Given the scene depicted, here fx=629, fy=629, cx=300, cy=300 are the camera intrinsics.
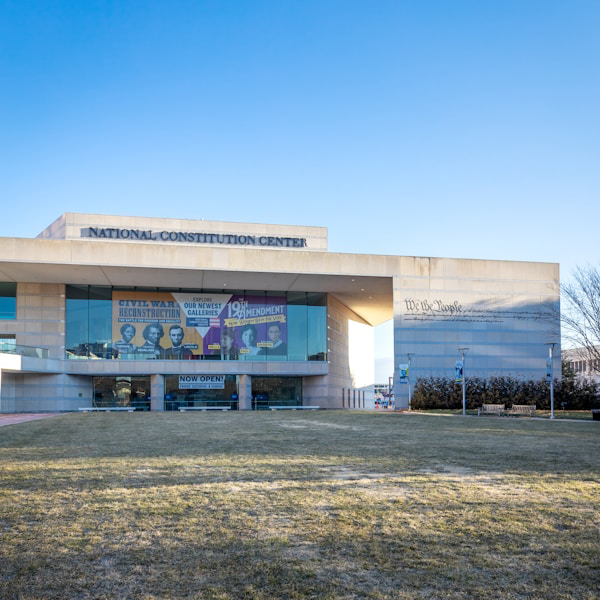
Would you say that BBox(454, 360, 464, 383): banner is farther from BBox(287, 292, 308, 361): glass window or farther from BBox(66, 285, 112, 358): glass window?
BBox(66, 285, 112, 358): glass window

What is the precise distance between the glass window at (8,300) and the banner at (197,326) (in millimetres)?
6935

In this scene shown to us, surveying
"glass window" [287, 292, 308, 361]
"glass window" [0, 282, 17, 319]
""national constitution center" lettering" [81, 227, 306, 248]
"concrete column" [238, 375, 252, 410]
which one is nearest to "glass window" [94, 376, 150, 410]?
"concrete column" [238, 375, 252, 410]

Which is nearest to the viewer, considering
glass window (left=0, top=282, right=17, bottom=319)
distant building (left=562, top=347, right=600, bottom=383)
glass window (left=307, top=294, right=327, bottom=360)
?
distant building (left=562, top=347, right=600, bottom=383)

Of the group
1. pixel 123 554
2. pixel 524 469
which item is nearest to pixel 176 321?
pixel 524 469

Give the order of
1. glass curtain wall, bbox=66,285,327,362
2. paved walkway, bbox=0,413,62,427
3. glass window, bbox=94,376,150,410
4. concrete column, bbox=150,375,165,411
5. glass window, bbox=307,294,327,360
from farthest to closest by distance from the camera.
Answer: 1. glass window, bbox=307,294,327,360
2. glass window, bbox=94,376,150,410
3. concrete column, bbox=150,375,165,411
4. glass curtain wall, bbox=66,285,327,362
5. paved walkway, bbox=0,413,62,427

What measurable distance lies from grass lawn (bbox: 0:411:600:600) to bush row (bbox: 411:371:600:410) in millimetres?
31032

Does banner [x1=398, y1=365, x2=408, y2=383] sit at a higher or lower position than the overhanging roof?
lower

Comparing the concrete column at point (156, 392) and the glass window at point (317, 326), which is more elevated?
the glass window at point (317, 326)

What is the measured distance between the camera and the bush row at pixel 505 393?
41.8 metres

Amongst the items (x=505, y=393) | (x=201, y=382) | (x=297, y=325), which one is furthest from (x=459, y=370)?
(x=201, y=382)

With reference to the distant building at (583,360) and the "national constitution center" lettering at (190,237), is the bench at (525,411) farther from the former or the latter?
the "national constitution center" lettering at (190,237)

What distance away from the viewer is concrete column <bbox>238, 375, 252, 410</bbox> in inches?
1849

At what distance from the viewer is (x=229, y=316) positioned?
4747cm

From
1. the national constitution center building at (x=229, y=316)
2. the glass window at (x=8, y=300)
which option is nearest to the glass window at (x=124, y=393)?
the national constitution center building at (x=229, y=316)
